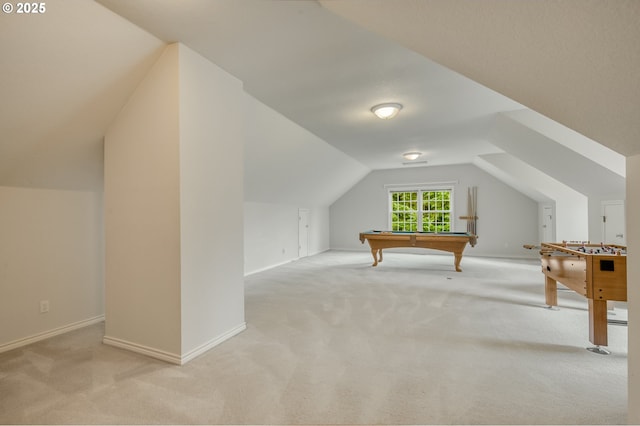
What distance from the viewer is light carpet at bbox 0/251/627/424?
1654 mm

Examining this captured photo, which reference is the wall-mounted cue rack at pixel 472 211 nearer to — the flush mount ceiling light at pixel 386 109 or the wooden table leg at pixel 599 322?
the flush mount ceiling light at pixel 386 109

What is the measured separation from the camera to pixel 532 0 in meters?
0.95

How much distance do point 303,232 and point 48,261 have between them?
5479mm

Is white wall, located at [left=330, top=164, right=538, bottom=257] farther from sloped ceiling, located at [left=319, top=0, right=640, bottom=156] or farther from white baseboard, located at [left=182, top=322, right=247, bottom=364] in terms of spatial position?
sloped ceiling, located at [left=319, top=0, right=640, bottom=156]

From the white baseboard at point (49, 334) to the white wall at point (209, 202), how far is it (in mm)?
1556

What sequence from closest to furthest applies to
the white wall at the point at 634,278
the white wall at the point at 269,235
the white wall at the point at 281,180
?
the white wall at the point at 634,278 → the white wall at the point at 281,180 → the white wall at the point at 269,235

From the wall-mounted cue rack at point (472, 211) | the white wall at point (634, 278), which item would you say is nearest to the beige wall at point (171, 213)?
the white wall at point (634, 278)

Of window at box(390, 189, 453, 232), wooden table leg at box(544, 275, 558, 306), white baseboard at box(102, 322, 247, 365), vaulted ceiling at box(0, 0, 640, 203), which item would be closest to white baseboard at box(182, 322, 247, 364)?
white baseboard at box(102, 322, 247, 365)

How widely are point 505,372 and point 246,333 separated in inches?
83.8

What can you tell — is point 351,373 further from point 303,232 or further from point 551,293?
point 303,232

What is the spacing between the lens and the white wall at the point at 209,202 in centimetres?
231

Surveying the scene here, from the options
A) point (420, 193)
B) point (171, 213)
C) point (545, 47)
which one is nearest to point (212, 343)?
point (171, 213)

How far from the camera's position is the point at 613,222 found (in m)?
3.97

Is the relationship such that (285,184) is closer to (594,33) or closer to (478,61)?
(478,61)
